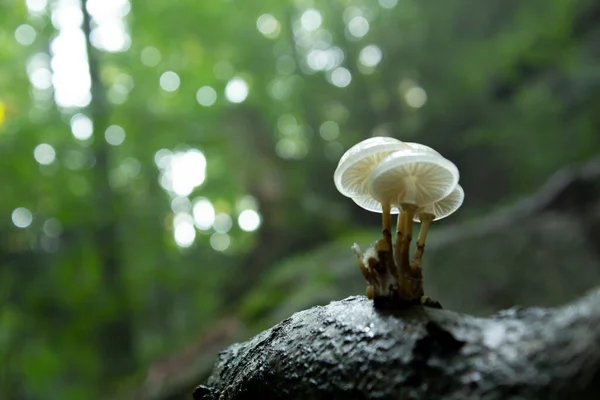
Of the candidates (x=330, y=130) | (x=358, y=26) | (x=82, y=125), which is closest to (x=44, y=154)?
(x=82, y=125)

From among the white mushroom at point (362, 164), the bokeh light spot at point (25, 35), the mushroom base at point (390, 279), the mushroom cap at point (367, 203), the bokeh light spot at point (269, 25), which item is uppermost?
the bokeh light spot at point (269, 25)

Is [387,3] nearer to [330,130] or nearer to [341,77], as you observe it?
[341,77]

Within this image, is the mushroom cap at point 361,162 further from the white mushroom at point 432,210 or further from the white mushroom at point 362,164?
the white mushroom at point 432,210

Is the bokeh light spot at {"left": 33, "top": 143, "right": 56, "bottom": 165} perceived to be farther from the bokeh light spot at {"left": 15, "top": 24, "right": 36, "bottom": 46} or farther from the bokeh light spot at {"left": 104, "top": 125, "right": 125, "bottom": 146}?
the bokeh light spot at {"left": 15, "top": 24, "right": 36, "bottom": 46}

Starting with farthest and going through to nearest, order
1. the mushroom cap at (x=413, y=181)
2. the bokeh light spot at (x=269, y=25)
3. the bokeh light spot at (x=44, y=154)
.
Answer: the bokeh light spot at (x=269, y=25) < the bokeh light spot at (x=44, y=154) < the mushroom cap at (x=413, y=181)

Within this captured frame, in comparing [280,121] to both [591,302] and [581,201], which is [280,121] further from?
[591,302]

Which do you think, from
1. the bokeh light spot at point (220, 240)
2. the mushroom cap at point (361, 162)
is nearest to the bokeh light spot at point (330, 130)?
the bokeh light spot at point (220, 240)

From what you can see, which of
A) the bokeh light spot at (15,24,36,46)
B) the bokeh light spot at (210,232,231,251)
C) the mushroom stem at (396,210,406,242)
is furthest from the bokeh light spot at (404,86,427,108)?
the mushroom stem at (396,210,406,242)
